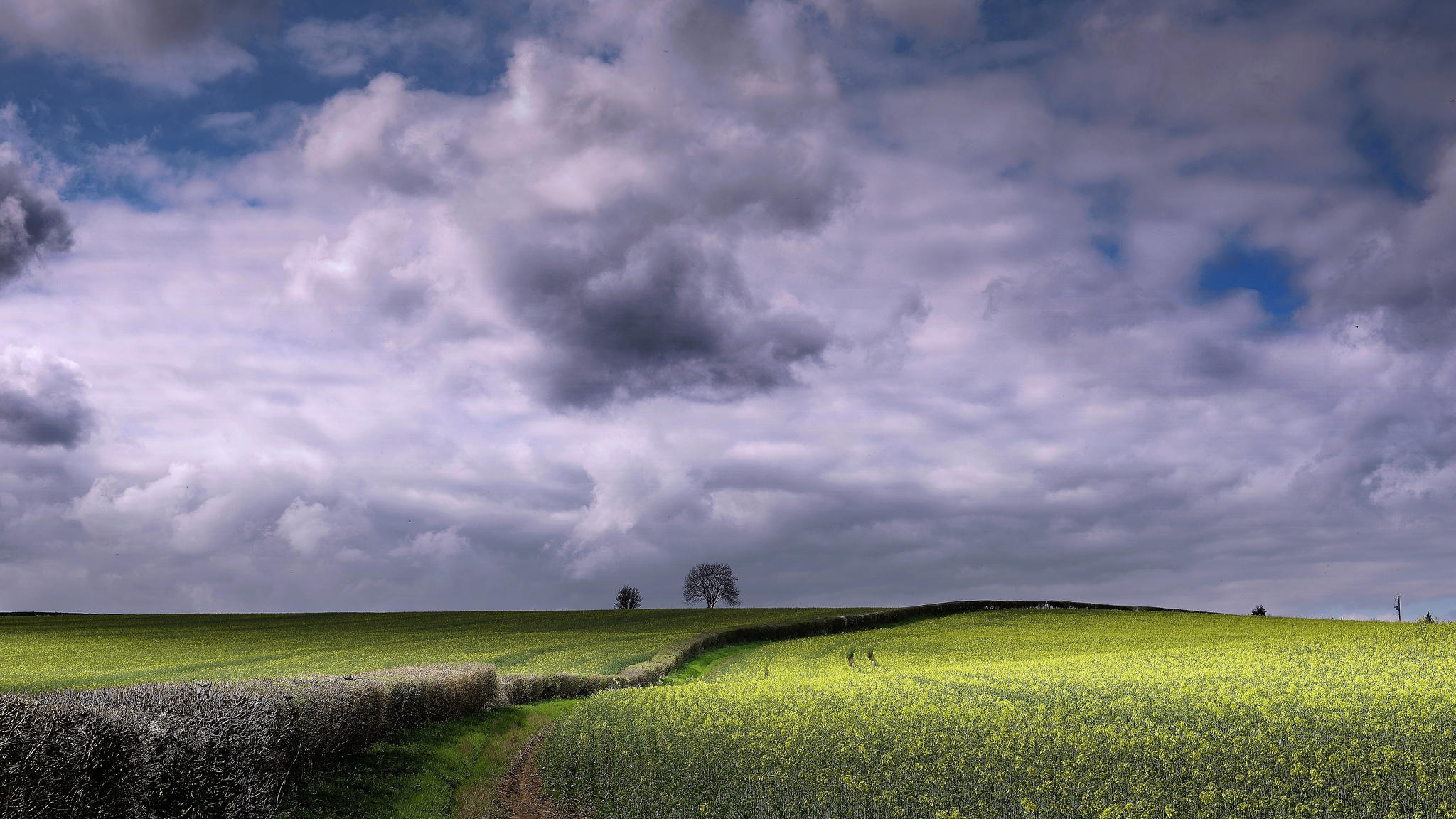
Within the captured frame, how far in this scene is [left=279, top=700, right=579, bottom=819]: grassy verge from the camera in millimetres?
17109

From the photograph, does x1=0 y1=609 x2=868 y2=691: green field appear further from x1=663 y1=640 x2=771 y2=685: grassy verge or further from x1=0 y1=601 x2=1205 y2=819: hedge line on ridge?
x1=0 y1=601 x2=1205 y2=819: hedge line on ridge

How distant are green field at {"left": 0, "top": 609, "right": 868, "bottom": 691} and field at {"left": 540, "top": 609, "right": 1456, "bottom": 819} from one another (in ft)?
63.9

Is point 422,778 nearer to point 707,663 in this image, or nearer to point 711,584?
point 707,663

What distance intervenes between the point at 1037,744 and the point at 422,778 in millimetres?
13780

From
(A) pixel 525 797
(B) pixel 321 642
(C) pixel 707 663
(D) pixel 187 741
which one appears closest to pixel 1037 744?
(A) pixel 525 797

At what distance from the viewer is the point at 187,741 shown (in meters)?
13.0

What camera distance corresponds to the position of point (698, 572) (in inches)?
4882

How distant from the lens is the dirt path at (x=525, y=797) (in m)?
19.1

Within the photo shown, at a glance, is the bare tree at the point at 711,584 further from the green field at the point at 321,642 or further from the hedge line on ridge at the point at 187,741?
the hedge line on ridge at the point at 187,741

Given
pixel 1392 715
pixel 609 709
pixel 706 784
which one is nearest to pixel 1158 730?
pixel 1392 715

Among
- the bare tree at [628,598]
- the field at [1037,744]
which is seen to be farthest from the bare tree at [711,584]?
the field at [1037,744]

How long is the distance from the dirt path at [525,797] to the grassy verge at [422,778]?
0.29 m

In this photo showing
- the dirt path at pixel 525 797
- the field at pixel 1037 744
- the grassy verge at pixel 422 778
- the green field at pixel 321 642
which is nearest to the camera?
the field at pixel 1037 744

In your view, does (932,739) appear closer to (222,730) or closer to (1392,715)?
(1392,715)
